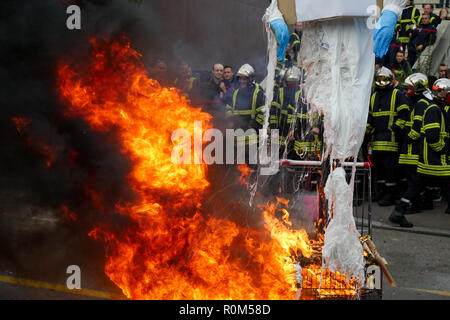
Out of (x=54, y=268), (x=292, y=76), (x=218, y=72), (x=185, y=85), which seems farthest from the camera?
(x=218, y=72)

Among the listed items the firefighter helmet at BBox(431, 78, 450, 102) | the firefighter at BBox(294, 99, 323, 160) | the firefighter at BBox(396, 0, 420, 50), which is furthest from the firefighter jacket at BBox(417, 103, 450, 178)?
the firefighter at BBox(396, 0, 420, 50)

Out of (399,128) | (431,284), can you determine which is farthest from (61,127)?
(399,128)

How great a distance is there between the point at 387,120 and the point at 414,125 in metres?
0.59

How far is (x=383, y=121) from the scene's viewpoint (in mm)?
7145

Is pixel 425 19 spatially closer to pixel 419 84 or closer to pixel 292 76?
pixel 419 84

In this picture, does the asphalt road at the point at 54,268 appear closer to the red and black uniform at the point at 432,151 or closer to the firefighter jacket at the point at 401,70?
the red and black uniform at the point at 432,151

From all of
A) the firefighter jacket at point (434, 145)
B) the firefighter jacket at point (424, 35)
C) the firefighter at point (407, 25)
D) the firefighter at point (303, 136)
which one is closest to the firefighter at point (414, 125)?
the firefighter jacket at point (434, 145)

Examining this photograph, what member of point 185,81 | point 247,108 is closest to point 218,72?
point 247,108

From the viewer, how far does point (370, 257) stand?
12.5 feet

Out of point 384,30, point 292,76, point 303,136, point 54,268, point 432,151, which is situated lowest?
point 54,268

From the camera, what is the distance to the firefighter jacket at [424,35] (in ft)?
32.9
